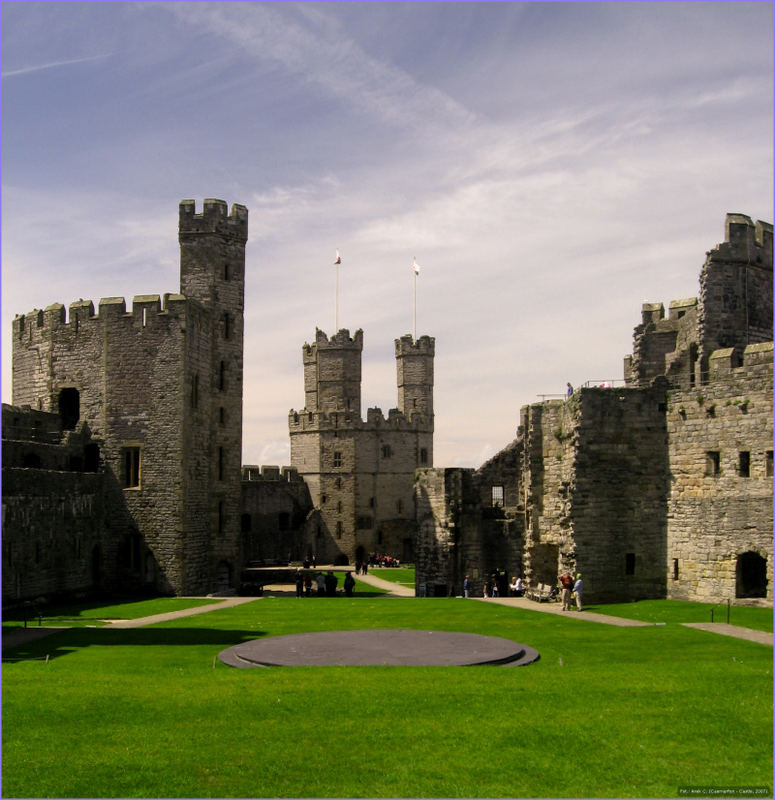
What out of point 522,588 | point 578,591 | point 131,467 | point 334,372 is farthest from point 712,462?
point 334,372

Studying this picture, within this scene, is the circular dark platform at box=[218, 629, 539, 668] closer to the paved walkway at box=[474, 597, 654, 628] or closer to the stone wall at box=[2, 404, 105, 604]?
the paved walkway at box=[474, 597, 654, 628]

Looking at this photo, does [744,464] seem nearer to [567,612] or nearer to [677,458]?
[677,458]

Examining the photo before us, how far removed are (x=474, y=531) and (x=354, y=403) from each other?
122 ft

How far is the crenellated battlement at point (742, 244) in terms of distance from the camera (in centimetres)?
3158

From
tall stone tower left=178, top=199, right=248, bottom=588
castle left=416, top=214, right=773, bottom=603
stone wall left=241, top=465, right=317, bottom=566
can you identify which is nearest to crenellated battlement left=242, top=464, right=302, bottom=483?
stone wall left=241, top=465, right=317, bottom=566

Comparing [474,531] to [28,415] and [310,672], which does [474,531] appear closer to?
[28,415]

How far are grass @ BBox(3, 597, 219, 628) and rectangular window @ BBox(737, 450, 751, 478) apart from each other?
63.8ft

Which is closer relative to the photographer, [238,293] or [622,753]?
[622,753]

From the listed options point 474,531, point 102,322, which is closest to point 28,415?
point 102,322

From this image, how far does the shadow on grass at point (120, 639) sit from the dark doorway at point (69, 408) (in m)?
19.7

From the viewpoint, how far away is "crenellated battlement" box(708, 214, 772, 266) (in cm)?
3158

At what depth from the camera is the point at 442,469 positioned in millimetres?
41344

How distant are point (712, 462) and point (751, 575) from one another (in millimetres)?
3691

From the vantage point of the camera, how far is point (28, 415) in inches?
1588
